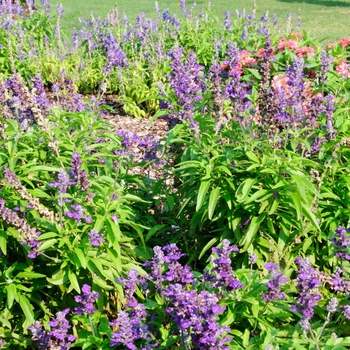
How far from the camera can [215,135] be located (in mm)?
3479

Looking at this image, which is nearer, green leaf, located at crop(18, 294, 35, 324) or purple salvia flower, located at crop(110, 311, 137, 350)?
purple salvia flower, located at crop(110, 311, 137, 350)

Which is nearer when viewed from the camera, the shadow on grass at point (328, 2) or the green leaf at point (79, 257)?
the green leaf at point (79, 257)

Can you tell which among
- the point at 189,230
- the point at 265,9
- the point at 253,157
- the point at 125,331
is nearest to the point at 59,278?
the point at 125,331

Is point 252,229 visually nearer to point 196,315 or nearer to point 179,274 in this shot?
point 179,274

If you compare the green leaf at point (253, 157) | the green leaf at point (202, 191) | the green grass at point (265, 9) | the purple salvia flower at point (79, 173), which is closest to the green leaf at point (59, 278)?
the purple salvia flower at point (79, 173)

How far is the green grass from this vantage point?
55.9ft

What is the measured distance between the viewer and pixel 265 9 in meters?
20.7

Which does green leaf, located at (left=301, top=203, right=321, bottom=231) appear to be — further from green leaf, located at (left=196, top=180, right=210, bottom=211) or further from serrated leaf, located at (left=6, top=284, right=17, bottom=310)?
serrated leaf, located at (left=6, top=284, right=17, bottom=310)

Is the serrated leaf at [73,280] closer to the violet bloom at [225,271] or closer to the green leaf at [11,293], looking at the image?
the green leaf at [11,293]

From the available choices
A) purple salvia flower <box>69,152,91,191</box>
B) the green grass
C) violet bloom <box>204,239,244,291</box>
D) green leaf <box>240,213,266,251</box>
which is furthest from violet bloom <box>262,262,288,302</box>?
the green grass

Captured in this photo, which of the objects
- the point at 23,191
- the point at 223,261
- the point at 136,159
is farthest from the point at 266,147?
the point at 136,159

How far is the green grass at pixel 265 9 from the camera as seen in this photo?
1705cm

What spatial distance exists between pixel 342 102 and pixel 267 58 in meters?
1.13

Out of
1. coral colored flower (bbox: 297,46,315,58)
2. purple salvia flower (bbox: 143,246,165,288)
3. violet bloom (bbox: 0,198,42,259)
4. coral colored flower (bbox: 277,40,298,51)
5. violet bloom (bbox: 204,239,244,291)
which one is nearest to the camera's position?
violet bloom (bbox: 204,239,244,291)
